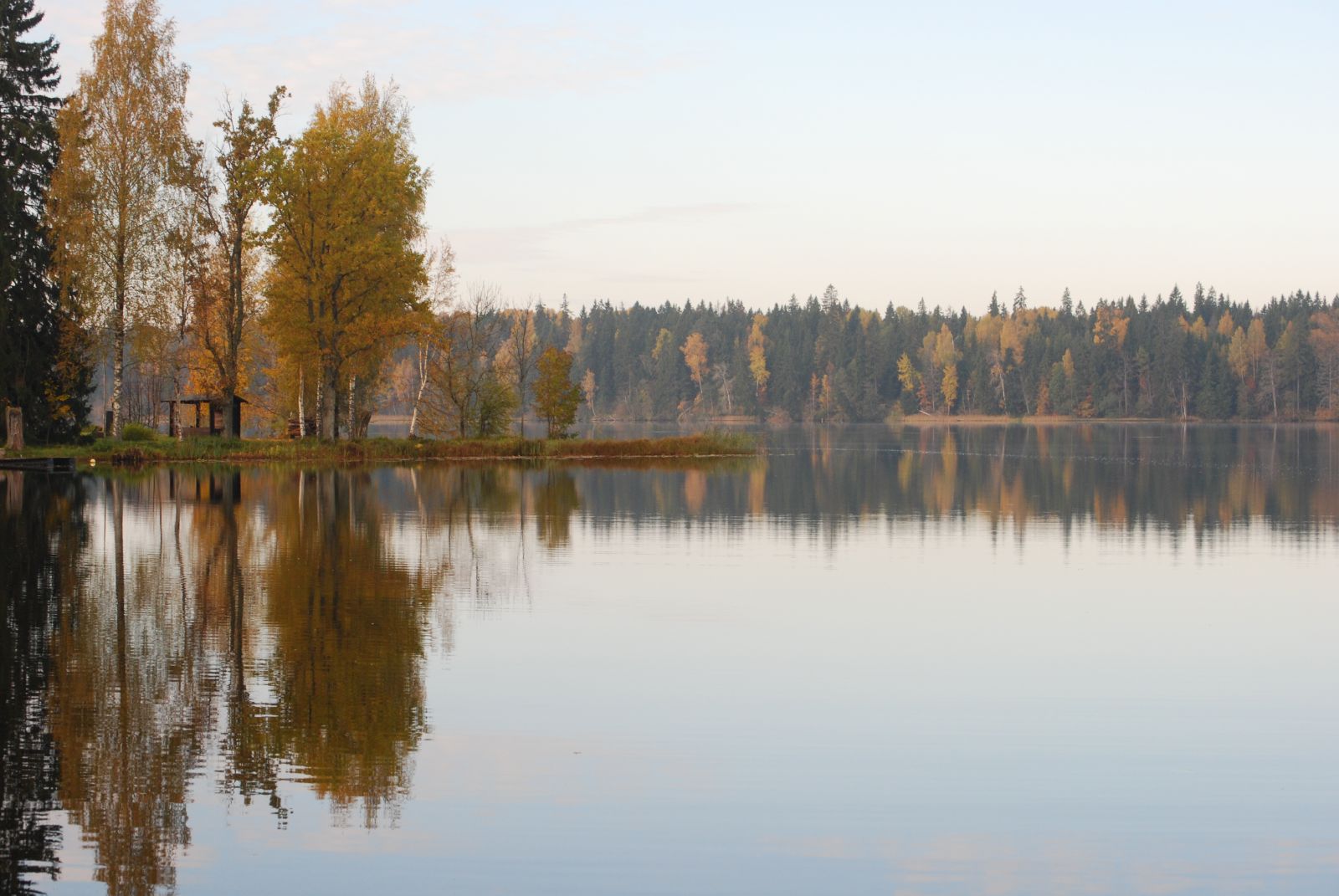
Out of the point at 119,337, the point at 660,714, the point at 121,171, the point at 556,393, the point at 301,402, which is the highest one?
the point at 121,171

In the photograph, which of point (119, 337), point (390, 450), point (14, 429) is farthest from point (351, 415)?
point (14, 429)

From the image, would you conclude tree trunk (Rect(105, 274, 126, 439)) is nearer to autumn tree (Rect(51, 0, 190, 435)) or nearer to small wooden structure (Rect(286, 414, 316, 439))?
autumn tree (Rect(51, 0, 190, 435))

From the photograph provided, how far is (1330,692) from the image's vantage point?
47.9 feet

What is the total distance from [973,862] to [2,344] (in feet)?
184

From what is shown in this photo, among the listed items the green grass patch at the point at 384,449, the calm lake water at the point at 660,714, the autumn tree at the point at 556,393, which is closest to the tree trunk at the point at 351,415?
the green grass patch at the point at 384,449

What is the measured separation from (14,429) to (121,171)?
1217 cm

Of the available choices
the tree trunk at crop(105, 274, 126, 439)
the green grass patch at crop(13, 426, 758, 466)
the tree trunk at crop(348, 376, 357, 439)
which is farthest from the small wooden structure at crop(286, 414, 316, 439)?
the tree trunk at crop(105, 274, 126, 439)

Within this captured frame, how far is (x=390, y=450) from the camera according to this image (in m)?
63.3

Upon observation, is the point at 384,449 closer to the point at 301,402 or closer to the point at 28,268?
the point at 301,402

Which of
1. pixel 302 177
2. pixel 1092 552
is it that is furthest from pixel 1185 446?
pixel 1092 552

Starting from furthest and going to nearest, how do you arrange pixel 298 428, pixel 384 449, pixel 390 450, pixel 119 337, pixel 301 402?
pixel 298 428
pixel 301 402
pixel 390 450
pixel 384 449
pixel 119 337

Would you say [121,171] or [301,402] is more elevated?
[121,171]

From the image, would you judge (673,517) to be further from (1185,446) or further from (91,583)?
(1185,446)

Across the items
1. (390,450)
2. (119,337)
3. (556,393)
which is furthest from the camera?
(556,393)
